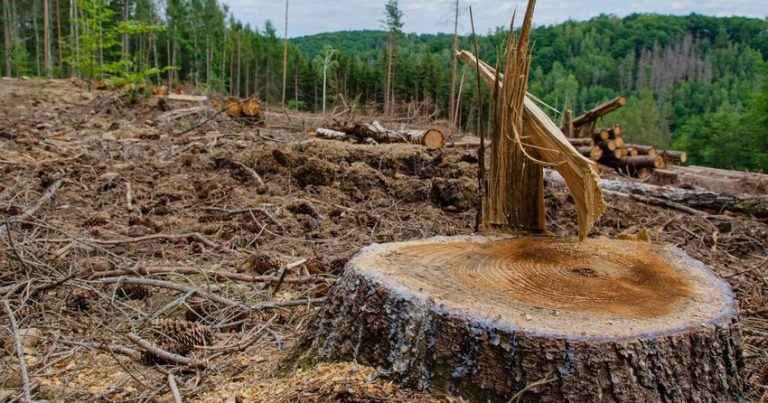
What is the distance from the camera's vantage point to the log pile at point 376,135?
26.8 ft

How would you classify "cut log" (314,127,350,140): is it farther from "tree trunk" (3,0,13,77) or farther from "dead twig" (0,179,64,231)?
"tree trunk" (3,0,13,77)

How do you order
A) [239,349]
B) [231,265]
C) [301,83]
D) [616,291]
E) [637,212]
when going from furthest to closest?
[301,83] → [637,212] → [231,265] → [239,349] → [616,291]

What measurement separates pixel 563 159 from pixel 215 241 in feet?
9.98

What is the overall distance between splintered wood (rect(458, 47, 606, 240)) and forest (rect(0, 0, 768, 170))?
363mm

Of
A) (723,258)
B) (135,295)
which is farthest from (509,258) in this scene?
(723,258)

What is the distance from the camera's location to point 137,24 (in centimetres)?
1296

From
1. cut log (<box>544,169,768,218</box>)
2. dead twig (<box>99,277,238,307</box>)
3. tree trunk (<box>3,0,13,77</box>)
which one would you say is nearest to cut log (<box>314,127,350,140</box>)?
cut log (<box>544,169,768,218</box>)

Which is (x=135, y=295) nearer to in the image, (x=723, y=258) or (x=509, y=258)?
(x=509, y=258)

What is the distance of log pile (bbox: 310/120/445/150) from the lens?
8156 mm

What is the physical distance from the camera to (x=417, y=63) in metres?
45.8

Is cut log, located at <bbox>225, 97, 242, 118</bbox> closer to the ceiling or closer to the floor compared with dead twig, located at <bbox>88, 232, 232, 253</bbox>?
closer to the ceiling

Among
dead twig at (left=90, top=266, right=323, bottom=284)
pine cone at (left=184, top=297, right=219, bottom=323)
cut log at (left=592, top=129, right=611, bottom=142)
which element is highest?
cut log at (left=592, top=129, right=611, bottom=142)

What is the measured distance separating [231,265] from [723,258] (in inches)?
166

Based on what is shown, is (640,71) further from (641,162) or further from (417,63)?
(641,162)
